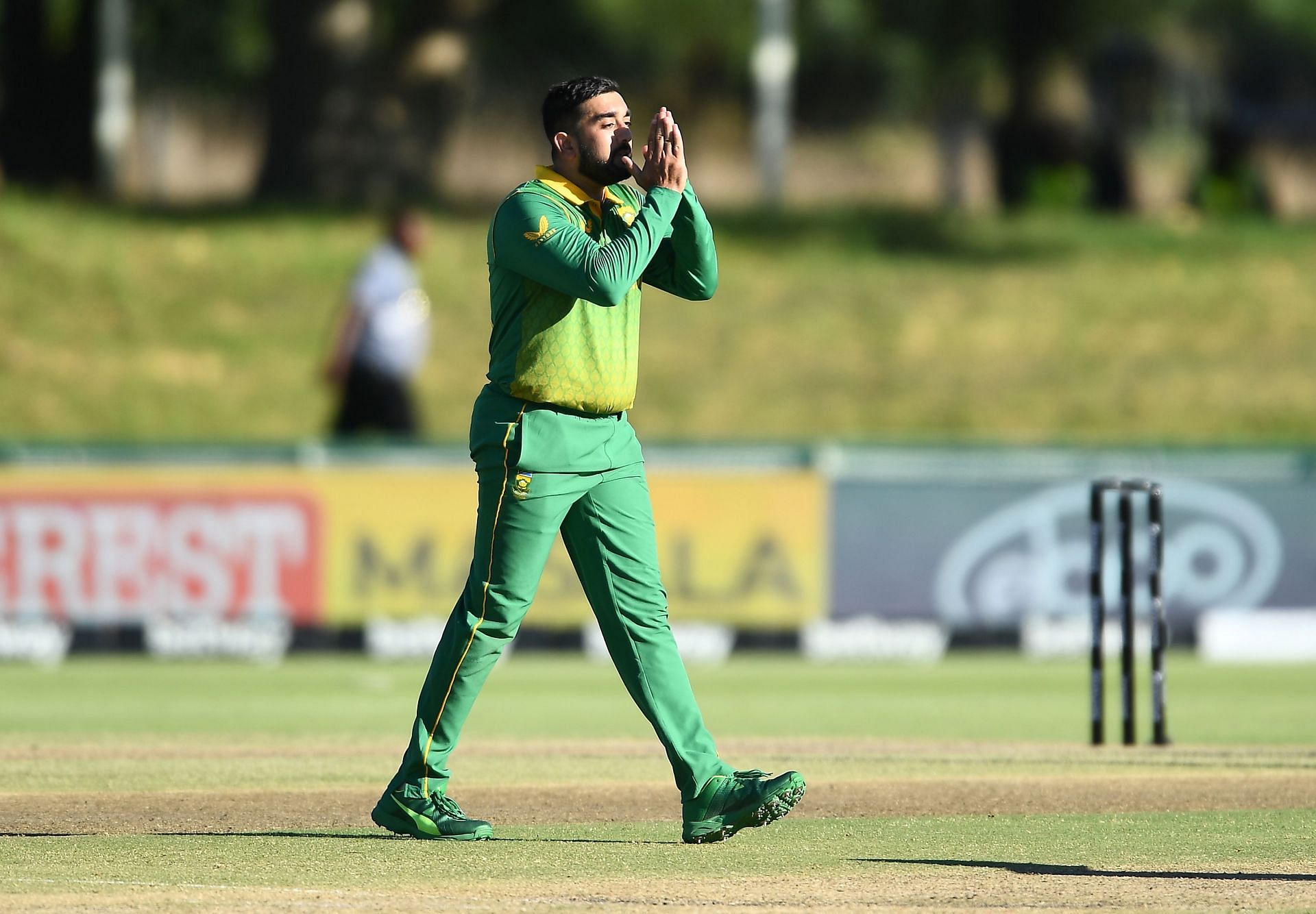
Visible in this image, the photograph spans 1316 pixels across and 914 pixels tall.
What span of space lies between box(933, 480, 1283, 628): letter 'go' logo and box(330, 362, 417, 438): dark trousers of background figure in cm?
427

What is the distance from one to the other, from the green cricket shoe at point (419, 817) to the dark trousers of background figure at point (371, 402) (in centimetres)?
1066

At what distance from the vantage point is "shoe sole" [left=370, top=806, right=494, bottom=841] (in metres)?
6.92

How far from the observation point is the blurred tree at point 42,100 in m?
32.4

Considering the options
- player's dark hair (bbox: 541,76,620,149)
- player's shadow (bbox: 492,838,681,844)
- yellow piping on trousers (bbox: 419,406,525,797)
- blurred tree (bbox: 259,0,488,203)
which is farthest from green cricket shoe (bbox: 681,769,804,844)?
blurred tree (bbox: 259,0,488,203)

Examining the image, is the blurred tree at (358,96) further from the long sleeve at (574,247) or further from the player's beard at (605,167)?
the long sleeve at (574,247)

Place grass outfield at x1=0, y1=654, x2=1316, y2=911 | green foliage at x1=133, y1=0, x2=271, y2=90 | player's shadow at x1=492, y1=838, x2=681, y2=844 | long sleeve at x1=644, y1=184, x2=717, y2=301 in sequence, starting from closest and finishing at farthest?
grass outfield at x1=0, y1=654, x2=1316, y2=911, long sleeve at x1=644, y1=184, x2=717, y2=301, player's shadow at x1=492, y1=838, x2=681, y2=844, green foliage at x1=133, y1=0, x2=271, y2=90

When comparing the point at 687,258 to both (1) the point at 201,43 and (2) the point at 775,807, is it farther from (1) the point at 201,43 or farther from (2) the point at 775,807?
(1) the point at 201,43

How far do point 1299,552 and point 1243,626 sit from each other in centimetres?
62

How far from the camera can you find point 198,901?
586 centimetres

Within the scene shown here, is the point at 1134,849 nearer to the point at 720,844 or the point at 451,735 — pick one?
the point at 720,844

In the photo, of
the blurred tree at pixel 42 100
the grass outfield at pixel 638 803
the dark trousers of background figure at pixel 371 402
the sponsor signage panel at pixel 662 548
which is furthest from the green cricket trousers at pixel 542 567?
the blurred tree at pixel 42 100

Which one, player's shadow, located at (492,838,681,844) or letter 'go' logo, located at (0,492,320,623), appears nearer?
player's shadow, located at (492,838,681,844)

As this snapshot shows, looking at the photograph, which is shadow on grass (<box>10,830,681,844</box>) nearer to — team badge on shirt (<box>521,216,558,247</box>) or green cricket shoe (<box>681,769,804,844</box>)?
green cricket shoe (<box>681,769,804,844</box>)

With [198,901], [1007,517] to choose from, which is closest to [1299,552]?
[1007,517]
